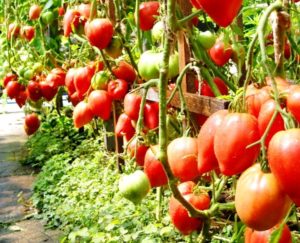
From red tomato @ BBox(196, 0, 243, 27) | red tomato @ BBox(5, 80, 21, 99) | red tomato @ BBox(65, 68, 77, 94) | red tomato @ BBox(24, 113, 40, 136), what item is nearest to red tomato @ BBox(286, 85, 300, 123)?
red tomato @ BBox(196, 0, 243, 27)

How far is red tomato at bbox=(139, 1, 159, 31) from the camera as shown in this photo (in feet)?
5.64

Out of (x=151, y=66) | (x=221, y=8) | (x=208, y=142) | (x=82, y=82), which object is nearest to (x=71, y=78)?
(x=82, y=82)

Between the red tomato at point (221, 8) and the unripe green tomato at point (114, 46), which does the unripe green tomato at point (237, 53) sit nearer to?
the unripe green tomato at point (114, 46)

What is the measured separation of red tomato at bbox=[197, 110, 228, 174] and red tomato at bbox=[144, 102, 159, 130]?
0.75 metres

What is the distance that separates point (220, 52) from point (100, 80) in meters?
0.72

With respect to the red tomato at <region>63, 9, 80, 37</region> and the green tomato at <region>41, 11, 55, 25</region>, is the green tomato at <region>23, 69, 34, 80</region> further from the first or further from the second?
the red tomato at <region>63, 9, 80, 37</region>

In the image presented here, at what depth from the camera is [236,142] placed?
0.69 metres

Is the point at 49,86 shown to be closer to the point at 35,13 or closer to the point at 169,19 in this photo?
the point at 35,13

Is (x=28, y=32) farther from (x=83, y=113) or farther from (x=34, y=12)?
(x=83, y=113)

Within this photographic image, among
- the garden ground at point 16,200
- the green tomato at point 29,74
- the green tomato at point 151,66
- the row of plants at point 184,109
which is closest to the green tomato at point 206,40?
the row of plants at point 184,109

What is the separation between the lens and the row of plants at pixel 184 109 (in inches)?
26.1

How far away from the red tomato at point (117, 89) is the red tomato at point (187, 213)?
0.84 m

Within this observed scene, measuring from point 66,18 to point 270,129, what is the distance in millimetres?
1883

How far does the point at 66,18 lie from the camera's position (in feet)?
7.91
